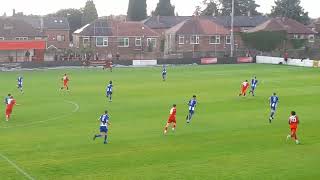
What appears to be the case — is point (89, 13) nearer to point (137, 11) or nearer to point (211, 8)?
point (137, 11)

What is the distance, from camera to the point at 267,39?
9969 centimetres

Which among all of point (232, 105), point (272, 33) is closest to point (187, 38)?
point (272, 33)

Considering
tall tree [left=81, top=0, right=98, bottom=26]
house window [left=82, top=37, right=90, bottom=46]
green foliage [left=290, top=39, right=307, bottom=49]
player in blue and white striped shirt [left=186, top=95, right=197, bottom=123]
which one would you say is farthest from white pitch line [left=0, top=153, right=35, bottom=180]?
tall tree [left=81, top=0, right=98, bottom=26]

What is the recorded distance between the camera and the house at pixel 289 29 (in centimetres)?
10138

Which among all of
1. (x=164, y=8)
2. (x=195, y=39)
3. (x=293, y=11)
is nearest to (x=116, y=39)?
(x=195, y=39)

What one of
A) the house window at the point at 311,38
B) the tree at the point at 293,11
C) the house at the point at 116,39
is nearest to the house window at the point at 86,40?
the house at the point at 116,39

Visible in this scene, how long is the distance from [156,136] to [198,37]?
2988 inches

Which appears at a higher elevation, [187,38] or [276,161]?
[187,38]

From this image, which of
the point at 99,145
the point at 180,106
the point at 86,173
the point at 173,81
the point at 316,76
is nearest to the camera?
the point at 86,173

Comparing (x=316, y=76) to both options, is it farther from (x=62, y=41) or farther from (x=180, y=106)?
→ (x=62, y=41)

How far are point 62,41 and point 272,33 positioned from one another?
42792mm

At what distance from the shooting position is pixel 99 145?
25297 mm

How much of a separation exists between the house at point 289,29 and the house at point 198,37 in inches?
232

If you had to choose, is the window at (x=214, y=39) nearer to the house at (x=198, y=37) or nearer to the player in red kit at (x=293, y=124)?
the house at (x=198, y=37)
